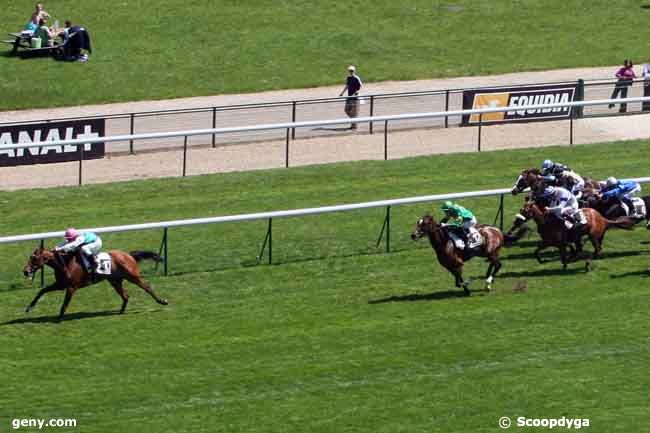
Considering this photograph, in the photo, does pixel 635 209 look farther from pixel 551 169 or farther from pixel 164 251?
pixel 164 251

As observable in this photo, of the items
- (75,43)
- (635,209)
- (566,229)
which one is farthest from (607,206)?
(75,43)

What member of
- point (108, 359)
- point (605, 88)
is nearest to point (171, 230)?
point (108, 359)

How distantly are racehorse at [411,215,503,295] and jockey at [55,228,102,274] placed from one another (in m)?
4.49

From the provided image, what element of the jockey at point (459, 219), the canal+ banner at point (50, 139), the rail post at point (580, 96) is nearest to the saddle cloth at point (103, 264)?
the jockey at point (459, 219)

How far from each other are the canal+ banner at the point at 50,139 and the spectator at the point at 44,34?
961 centimetres

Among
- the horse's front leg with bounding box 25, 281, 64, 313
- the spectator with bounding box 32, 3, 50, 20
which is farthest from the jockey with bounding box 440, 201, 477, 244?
the spectator with bounding box 32, 3, 50, 20

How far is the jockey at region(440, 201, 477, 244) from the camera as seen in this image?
21203 mm

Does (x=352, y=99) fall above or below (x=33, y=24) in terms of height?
below

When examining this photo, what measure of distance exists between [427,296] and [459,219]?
4.03ft

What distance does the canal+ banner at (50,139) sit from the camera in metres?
28.2

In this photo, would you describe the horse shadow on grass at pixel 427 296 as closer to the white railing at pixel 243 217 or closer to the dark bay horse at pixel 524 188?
the dark bay horse at pixel 524 188

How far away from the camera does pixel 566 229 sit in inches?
879

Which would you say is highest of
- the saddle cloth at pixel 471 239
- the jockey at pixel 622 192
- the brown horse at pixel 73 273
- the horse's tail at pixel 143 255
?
→ the jockey at pixel 622 192

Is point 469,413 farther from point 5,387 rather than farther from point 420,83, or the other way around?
point 420,83
